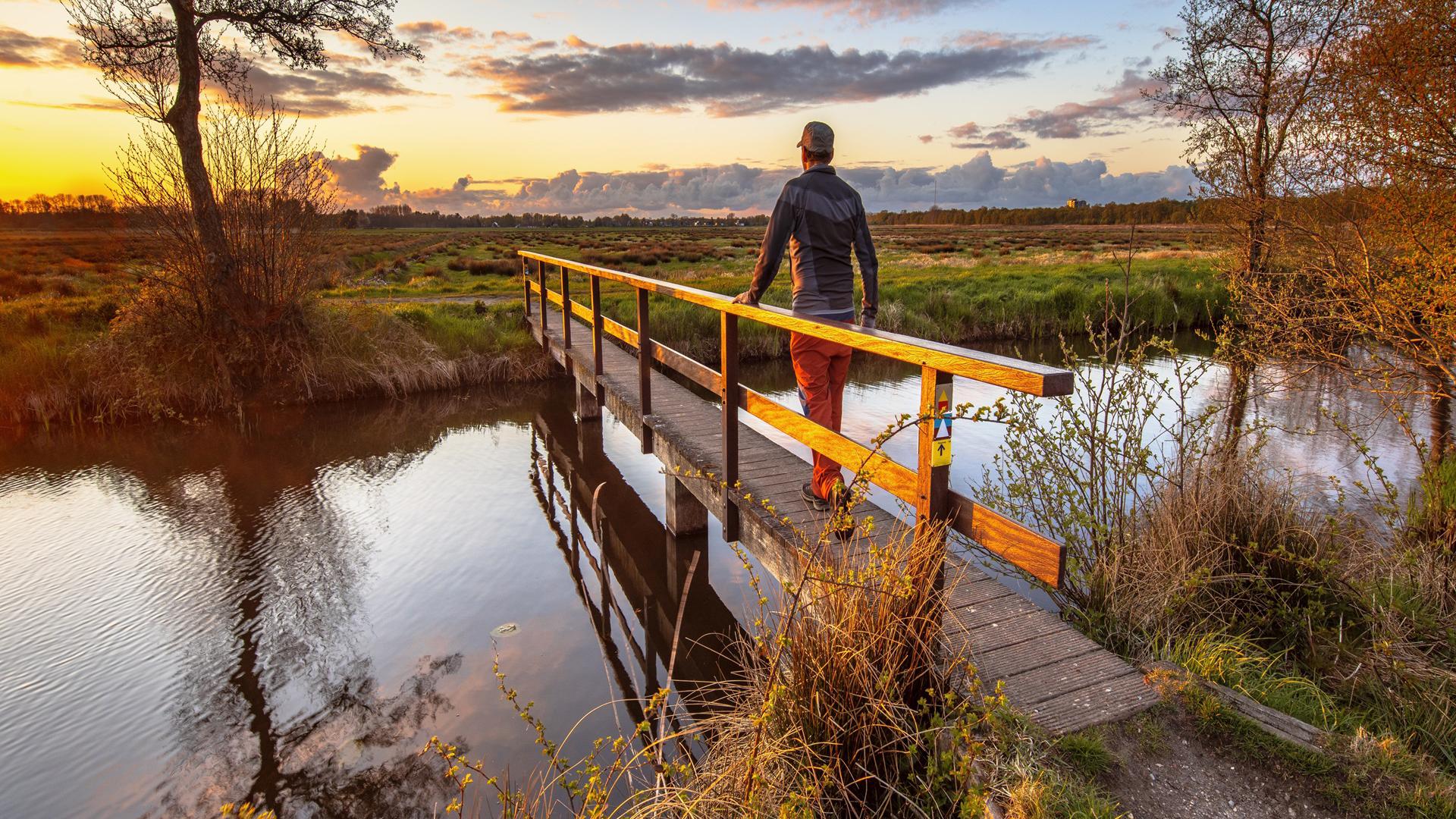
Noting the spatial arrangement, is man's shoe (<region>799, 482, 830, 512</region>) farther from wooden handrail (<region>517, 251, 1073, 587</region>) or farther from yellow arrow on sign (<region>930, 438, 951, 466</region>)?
yellow arrow on sign (<region>930, 438, 951, 466</region>)

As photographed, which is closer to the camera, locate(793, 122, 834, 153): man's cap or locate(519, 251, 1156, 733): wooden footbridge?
locate(519, 251, 1156, 733): wooden footbridge

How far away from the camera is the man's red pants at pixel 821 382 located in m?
3.97

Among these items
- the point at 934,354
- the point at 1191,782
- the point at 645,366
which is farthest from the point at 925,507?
the point at 645,366

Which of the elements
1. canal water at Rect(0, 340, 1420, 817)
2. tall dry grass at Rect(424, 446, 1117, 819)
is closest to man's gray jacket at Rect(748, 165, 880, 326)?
tall dry grass at Rect(424, 446, 1117, 819)

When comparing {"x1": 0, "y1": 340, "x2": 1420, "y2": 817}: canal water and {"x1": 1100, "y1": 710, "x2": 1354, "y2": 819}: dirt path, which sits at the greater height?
{"x1": 1100, "y1": 710, "x2": 1354, "y2": 819}: dirt path

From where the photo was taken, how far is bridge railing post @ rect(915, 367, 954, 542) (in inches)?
98.4

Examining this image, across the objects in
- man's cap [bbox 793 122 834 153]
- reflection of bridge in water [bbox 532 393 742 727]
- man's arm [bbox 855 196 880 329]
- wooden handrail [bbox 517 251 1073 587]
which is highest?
man's cap [bbox 793 122 834 153]

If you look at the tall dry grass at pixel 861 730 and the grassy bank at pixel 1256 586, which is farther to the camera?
the grassy bank at pixel 1256 586

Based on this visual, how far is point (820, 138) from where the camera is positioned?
12.6ft

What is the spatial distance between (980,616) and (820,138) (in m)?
2.44

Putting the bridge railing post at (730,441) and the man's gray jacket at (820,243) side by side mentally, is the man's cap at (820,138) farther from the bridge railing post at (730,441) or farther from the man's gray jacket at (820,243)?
the bridge railing post at (730,441)

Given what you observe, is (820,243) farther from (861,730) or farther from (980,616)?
(861,730)

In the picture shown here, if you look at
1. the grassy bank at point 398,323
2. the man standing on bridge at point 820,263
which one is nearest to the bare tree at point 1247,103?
the grassy bank at point 398,323

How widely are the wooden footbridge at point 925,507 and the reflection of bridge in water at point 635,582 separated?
0.42 meters
